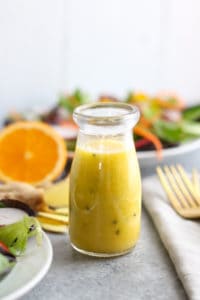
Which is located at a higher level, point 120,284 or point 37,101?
point 120,284

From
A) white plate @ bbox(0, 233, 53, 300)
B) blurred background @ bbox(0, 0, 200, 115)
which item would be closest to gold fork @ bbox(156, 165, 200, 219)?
white plate @ bbox(0, 233, 53, 300)

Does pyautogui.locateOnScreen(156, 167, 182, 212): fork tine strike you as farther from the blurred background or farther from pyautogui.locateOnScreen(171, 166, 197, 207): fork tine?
the blurred background

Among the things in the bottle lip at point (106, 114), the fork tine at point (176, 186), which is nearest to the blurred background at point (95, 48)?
the fork tine at point (176, 186)

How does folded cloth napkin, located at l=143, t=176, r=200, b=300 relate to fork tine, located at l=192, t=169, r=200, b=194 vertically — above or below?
above

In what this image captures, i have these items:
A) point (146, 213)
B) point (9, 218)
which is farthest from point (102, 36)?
point (9, 218)

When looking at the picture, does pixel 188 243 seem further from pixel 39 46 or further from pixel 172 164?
pixel 39 46

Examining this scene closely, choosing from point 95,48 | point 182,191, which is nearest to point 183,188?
point 182,191

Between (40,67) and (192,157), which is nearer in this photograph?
(192,157)
